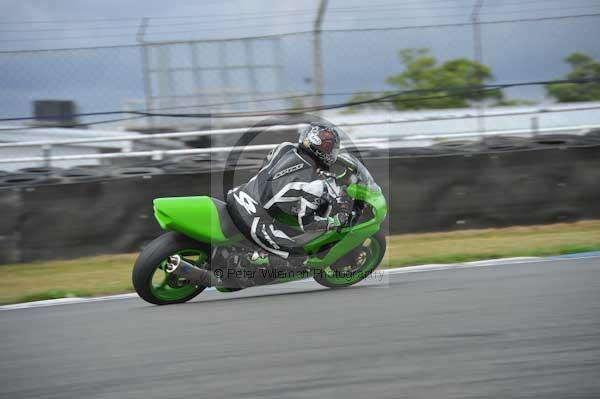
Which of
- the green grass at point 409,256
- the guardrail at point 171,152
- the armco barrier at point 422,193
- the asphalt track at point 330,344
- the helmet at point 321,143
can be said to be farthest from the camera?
the guardrail at point 171,152

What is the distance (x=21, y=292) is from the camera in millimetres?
7254

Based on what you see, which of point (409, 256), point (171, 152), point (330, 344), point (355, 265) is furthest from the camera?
point (171, 152)

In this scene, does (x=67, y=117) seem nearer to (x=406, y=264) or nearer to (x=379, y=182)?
(x=379, y=182)

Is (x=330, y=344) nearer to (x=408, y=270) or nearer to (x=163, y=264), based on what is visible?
(x=163, y=264)

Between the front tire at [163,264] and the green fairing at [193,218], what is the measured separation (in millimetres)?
99

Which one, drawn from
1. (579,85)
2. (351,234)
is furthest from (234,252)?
(579,85)

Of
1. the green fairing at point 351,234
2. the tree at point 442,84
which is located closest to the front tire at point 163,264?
the green fairing at point 351,234

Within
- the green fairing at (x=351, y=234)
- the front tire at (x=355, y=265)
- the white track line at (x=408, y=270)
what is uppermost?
the green fairing at (x=351, y=234)

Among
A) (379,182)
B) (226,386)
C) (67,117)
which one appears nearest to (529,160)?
(379,182)

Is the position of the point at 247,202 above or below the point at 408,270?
above

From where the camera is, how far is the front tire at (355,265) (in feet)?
20.6

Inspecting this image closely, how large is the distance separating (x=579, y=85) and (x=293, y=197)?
5.91 meters

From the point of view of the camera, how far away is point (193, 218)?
5.66 meters

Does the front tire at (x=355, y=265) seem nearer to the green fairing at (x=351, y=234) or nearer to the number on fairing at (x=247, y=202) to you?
the green fairing at (x=351, y=234)
